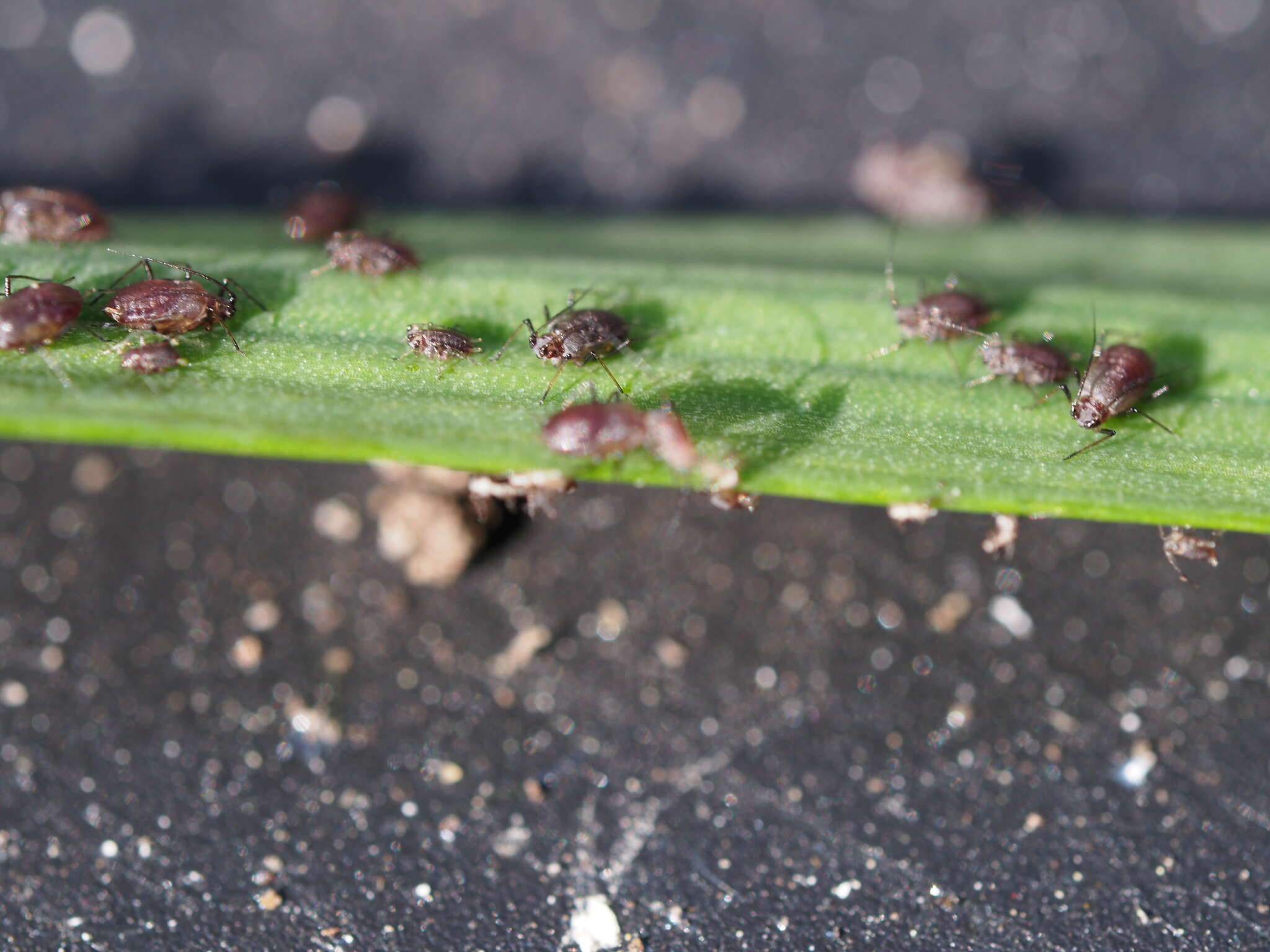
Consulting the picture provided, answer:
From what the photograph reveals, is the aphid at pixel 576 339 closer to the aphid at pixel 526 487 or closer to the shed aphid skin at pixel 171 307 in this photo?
the aphid at pixel 526 487

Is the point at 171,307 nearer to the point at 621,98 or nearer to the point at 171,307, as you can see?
the point at 171,307

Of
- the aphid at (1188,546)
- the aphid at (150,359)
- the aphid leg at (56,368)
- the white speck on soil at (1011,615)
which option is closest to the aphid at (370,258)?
the aphid at (150,359)

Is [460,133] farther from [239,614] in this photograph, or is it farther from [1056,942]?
[1056,942]

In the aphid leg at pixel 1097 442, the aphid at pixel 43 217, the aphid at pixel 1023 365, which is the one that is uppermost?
the aphid at pixel 43 217

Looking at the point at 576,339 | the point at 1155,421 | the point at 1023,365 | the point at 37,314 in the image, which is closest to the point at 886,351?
the point at 1023,365

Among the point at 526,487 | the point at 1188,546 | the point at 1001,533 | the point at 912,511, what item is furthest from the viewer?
the point at 1188,546

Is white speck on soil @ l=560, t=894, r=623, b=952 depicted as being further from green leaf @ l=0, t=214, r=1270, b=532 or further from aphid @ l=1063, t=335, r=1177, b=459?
aphid @ l=1063, t=335, r=1177, b=459
